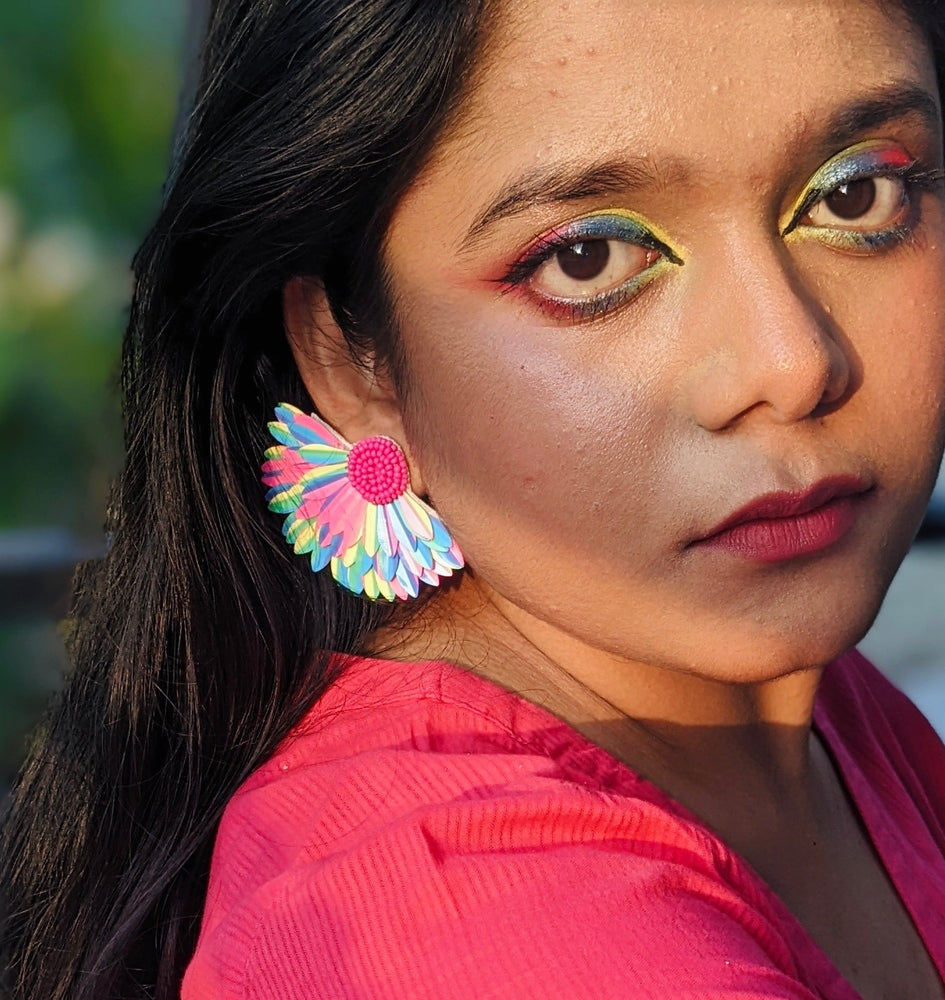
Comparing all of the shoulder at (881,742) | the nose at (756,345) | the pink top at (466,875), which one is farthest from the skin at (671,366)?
the shoulder at (881,742)

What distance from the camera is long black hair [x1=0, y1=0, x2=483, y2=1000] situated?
4.44 ft

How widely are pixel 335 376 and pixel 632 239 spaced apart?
414 millimetres

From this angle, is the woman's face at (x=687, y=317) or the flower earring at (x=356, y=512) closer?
the woman's face at (x=687, y=317)

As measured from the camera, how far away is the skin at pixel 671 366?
1185 mm

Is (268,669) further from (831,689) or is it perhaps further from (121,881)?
(831,689)

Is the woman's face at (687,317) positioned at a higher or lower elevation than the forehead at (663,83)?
lower

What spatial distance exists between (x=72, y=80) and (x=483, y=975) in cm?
A: 317

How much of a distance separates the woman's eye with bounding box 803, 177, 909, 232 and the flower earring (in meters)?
0.50

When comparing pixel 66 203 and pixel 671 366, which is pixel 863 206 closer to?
pixel 671 366

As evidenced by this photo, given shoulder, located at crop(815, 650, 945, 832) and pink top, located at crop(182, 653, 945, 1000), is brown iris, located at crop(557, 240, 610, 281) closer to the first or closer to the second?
pink top, located at crop(182, 653, 945, 1000)

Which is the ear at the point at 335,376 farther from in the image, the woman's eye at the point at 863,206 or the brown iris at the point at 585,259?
the woman's eye at the point at 863,206

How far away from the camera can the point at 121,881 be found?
153 cm

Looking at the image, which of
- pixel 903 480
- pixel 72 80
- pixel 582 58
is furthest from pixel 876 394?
pixel 72 80

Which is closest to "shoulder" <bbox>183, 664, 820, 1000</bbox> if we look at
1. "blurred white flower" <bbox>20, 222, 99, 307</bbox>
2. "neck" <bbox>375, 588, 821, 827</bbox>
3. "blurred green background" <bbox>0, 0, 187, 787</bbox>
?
"neck" <bbox>375, 588, 821, 827</bbox>
